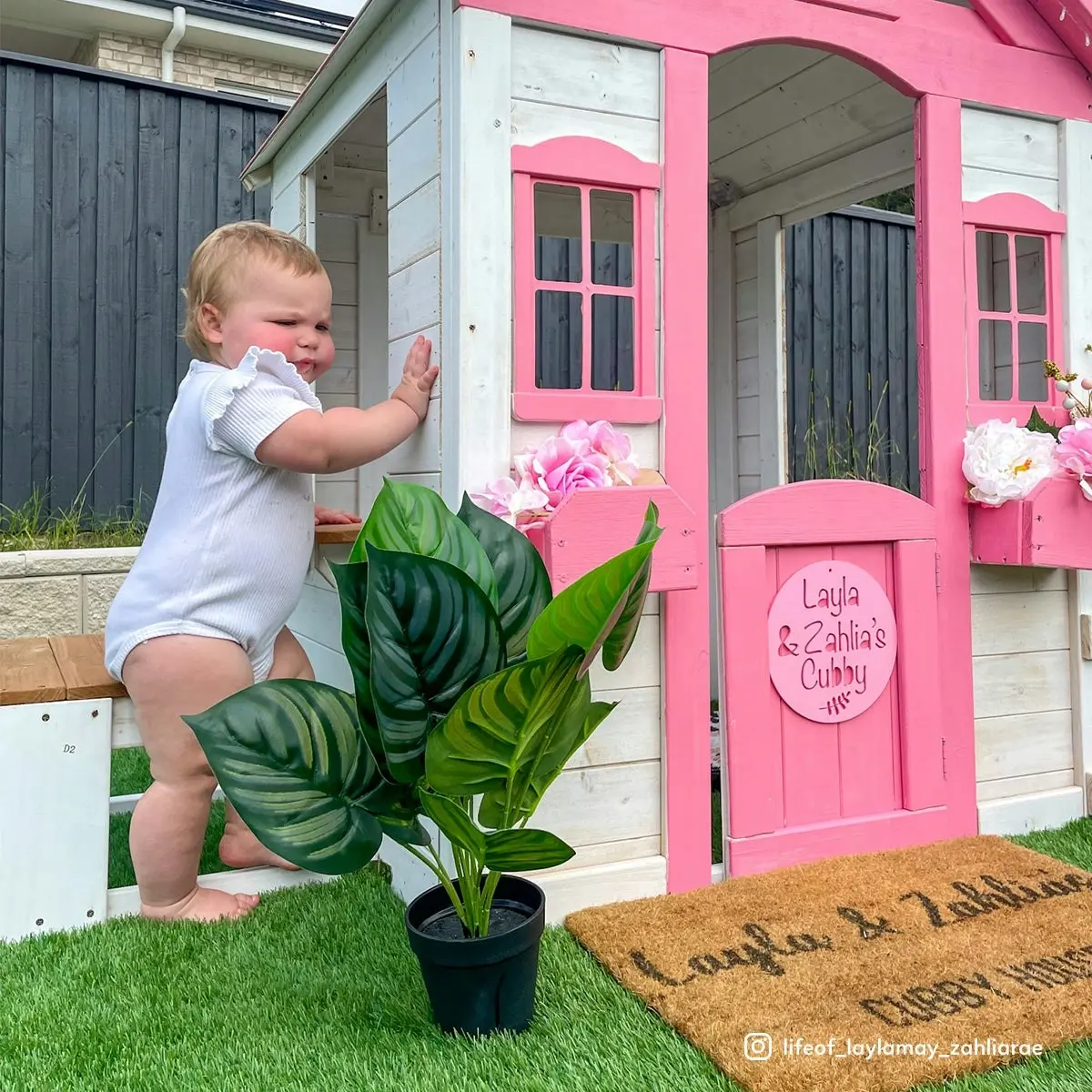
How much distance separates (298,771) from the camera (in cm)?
141

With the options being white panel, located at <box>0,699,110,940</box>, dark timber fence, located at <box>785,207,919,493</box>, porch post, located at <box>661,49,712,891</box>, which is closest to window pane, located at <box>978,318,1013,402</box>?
porch post, located at <box>661,49,712,891</box>

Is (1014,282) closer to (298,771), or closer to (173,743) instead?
(298,771)

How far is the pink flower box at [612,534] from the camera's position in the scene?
189 centimetres

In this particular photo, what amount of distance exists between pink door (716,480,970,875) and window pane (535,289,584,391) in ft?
11.7

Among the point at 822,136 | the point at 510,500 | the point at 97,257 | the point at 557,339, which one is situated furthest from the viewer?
the point at 557,339

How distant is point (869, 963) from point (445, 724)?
1.01 m

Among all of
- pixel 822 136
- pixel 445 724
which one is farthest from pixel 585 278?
pixel 822 136

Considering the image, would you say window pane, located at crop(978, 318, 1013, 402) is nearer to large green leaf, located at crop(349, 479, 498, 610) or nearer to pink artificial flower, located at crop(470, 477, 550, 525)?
pink artificial flower, located at crop(470, 477, 550, 525)

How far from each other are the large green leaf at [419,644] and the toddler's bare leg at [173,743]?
714 mm

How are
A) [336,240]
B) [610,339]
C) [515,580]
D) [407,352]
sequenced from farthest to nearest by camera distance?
[610,339]
[336,240]
[407,352]
[515,580]

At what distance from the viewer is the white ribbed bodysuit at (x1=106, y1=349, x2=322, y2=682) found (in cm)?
203

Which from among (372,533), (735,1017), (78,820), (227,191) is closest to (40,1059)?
(78,820)

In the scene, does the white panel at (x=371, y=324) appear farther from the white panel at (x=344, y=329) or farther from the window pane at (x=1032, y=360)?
the window pane at (x=1032, y=360)

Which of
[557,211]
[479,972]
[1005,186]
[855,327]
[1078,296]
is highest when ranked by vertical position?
[855,327]
